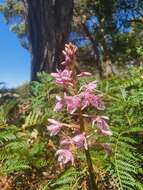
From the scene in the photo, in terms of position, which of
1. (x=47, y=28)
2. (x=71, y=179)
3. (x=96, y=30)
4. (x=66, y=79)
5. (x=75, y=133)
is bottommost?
(x=71, y=179)

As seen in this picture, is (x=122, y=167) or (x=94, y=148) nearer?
(x=122, y=167)

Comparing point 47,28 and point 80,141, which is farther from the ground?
point 47,28

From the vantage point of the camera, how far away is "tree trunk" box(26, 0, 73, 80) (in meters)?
17.1

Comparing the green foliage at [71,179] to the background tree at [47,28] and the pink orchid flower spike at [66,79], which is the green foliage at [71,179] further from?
the background tree at [47,28]

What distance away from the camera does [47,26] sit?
57.4 feet

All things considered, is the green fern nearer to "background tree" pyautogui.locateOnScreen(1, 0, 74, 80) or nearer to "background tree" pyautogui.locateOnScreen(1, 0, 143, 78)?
"background tree" pyautogui.locateOnScreen(1, 0, 143, 78)

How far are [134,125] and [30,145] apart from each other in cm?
100

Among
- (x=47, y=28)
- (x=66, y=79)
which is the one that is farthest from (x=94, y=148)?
(x=47, y=28)

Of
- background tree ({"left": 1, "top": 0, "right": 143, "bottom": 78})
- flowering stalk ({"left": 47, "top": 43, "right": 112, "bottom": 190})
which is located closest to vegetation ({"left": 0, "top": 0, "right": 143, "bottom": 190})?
flowering stalk ({"left": 47, "top": 43, "right": 112, "bottom": 190})

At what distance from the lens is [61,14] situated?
1792 centimetres

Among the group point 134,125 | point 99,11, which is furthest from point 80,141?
point 99,11

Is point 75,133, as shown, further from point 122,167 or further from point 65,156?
point 122,167

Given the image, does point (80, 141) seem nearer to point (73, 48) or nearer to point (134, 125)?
point (73, 48)

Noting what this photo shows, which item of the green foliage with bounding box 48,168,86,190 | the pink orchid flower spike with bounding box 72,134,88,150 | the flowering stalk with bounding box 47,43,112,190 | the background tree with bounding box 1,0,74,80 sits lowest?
the green foliage with bounding box 48,168,86,190
